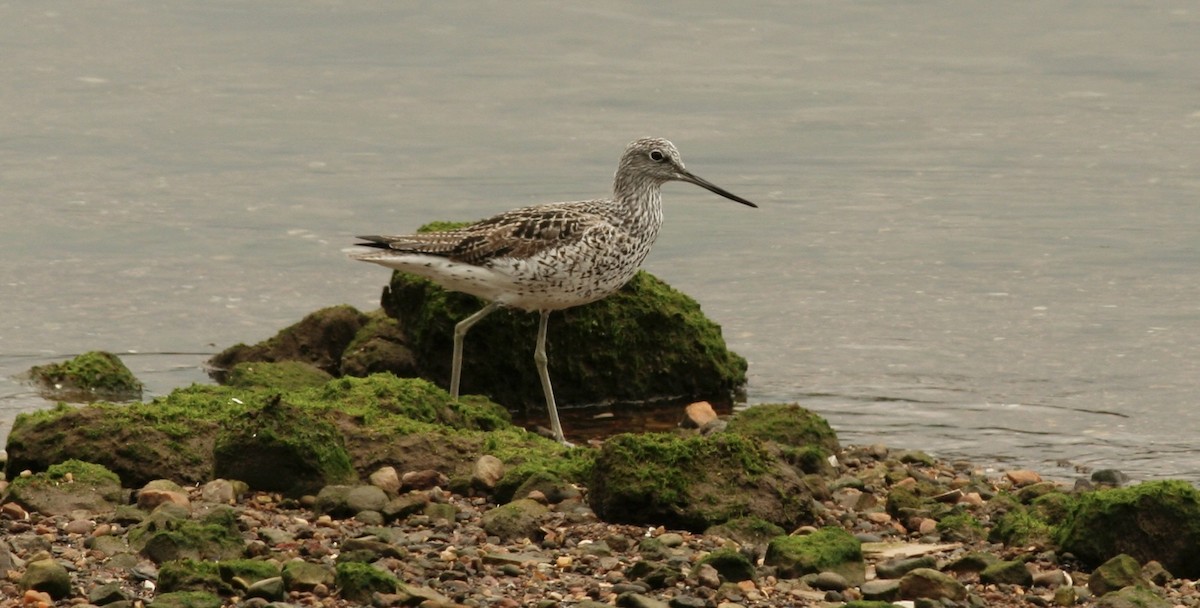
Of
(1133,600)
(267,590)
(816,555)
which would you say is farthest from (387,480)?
(1133,600)

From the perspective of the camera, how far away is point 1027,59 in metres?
23.6

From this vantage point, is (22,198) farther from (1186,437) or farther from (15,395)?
(1186,437)

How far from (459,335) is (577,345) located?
3.36 feet

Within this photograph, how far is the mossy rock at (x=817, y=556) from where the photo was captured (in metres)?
7.63

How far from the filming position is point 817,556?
7.65 meters

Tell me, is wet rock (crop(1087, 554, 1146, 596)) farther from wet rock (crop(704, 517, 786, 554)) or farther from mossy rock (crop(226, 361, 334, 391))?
mossy rock (crop(226, 361, 334, 391))

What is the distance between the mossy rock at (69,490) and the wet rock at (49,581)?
135cm

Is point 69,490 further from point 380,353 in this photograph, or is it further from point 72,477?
point 380,353

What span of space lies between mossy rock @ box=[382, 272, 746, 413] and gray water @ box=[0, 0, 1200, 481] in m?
0.77

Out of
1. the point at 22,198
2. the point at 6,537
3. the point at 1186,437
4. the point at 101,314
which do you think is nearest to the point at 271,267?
the point at 101,314

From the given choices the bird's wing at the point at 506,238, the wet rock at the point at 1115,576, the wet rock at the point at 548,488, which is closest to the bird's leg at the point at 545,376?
the bird's wing at the point at 506,238

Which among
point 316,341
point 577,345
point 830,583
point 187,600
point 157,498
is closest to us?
point 187,600

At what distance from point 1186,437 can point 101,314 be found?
8.07 metres

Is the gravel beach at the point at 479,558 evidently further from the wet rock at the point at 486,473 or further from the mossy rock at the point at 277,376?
the mossy rock at the point at 277,376
